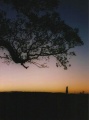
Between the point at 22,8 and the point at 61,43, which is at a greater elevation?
the point at 22,8

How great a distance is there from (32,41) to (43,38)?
344 mm

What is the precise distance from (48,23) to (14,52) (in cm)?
136
